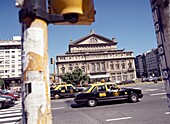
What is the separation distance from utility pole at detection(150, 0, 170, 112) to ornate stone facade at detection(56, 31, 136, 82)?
230 ft

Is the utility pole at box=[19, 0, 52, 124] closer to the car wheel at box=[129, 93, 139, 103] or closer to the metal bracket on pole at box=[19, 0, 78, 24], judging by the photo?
the metal bracket on pole at box=[19, 0, 78, 24]

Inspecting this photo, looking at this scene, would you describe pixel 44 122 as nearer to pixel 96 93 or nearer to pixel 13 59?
pixel 96 93

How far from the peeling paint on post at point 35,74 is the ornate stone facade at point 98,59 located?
70463mm

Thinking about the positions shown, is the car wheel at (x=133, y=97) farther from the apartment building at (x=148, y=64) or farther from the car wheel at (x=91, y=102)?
the apartment building at (x=148, y=64)

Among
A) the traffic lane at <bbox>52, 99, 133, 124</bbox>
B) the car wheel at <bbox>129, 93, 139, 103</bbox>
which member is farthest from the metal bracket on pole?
A: the car wheel at <bbox>129, 93, 139, 103</bbox>

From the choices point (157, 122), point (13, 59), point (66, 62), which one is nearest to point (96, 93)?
point (157, 122)

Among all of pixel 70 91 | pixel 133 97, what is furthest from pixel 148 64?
pixel 133 97

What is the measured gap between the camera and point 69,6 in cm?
147

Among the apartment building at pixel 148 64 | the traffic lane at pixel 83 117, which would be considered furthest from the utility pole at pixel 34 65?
the apartment building at pixel 148 64

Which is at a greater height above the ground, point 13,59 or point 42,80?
point 13,59

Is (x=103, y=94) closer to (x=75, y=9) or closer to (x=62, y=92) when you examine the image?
(x=62, y=92)

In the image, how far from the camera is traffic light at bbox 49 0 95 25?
4.83 ft

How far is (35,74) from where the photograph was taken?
4.29ft

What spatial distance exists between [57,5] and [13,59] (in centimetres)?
7845
